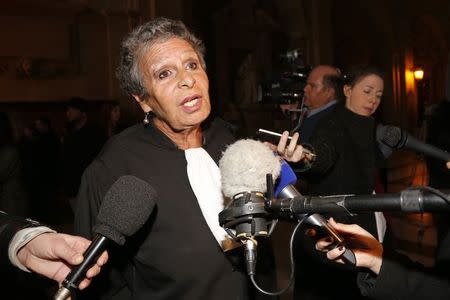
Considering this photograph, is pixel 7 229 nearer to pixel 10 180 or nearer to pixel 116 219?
pixel 116 219

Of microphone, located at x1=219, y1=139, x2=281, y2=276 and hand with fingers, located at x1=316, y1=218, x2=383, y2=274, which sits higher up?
microphone, located at x1=219, y1=139, x2=281, y2=276

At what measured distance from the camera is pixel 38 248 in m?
1.19

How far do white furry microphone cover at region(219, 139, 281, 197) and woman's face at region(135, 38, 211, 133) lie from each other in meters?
0.53

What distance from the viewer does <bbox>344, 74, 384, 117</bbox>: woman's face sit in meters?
2.91

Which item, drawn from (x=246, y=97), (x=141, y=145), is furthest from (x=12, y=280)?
(x=246, y=97)

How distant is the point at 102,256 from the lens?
1103 mm

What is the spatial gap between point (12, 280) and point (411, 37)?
1635 centimetres

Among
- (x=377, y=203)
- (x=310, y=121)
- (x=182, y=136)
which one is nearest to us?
(x=377, y=203)

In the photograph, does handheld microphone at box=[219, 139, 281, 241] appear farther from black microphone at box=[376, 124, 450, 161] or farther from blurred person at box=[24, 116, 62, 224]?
blurred person at box=[24, 116, 62, 224]

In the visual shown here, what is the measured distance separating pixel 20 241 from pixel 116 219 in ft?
0.99

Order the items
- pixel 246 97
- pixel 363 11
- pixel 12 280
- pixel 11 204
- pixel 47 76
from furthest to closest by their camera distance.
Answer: pixel 363 11 < pixel 246 97 < pixel 47 76 < pixel 11 204 < pixel 12 280

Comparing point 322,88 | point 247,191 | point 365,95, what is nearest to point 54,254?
point 247,191

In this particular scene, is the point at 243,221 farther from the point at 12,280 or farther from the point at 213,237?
the point at 12,280

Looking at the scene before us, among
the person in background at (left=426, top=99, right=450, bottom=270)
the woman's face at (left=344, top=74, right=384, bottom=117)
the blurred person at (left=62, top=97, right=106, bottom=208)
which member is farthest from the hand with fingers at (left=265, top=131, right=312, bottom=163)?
the blurred person at (left=62, top=97, right=106, bottom=208)
